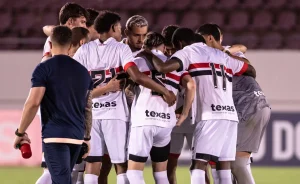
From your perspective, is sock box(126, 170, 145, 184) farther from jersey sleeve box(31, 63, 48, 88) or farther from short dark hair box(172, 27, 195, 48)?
jersey sleeve box(31, 63, 48, 88)

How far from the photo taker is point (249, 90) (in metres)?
8.48

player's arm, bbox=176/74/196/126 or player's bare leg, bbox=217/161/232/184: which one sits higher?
player's arm, bbox=176/74/196/126

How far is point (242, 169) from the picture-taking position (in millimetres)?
8148

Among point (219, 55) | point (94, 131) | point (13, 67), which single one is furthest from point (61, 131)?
point (13, 67)

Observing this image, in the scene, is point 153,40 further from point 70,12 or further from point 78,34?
point 70,12

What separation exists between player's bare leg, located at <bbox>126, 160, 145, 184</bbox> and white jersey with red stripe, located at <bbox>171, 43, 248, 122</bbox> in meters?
0.78

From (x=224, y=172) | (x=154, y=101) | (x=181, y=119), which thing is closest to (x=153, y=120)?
(x=154, y=101)

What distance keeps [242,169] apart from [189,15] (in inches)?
291

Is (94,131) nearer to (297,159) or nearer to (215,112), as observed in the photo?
(215,112)

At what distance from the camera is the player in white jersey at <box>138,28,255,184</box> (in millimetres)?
7629

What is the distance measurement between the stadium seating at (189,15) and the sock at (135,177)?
7358 mm

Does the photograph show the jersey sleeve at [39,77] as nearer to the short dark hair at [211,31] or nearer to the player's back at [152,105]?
the player's back at [152,105]

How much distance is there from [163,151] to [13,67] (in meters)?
6.91

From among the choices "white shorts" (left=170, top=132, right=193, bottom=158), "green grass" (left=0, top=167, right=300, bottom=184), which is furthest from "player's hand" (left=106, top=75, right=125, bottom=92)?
"green grass" (left=0, top=167, right=300, bottom=184)
